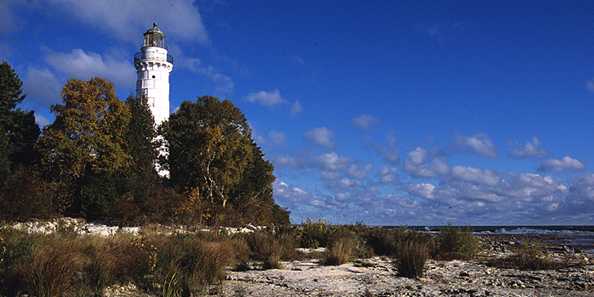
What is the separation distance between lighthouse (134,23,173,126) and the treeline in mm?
5427

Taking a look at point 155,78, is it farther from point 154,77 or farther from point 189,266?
point 189,266

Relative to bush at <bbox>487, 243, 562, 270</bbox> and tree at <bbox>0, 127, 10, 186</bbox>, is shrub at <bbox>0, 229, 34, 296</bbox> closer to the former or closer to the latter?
bush at <bbox>487, 243, 562, 270</bbox>

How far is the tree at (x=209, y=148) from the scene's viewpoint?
37219 mm

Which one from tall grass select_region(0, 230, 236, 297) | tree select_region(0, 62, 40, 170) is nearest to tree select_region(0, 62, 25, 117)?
tree select_region(0, 62, 40, 170)

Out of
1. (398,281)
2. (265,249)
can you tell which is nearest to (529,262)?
(398,281)


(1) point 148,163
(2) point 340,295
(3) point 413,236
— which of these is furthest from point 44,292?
(1) point 148,163

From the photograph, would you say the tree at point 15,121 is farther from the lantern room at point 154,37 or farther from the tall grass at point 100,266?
the tall grass at point 100,266

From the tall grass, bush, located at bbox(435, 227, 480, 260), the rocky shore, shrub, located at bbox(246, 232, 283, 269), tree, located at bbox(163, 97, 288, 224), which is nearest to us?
the tall grass

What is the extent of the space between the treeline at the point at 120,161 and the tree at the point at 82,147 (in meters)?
0.06

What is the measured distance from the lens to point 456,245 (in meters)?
19.1

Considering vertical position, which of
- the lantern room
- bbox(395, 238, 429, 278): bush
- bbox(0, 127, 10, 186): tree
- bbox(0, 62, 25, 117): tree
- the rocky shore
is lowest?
the rocky shore

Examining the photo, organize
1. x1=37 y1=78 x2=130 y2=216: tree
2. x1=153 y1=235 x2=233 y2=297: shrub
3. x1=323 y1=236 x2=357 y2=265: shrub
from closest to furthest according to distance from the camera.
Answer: x1=153 y1=235 x2=233 y2=297: shrub, x1=323 y1=236 x2=357 y2=265: shrub, x1=37 y1=78 x2=130 y2=216: tree

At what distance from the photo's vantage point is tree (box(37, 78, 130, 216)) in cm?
3294

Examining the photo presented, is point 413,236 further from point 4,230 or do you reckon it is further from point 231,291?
point 4,230
